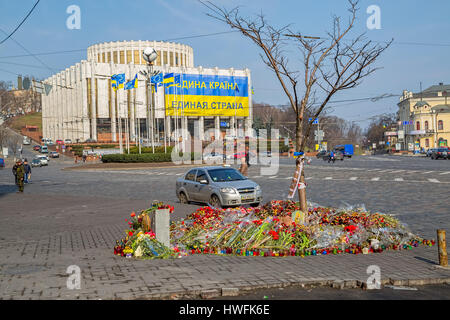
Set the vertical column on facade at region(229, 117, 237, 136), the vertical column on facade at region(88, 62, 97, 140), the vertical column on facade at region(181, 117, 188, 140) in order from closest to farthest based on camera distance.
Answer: the vertical column on facade at region(88, 62, 97, 140) < the vertical column on facade at region(181, 117, 188, 140) < the vertical column on facade at region(229, 117, 237, 136)

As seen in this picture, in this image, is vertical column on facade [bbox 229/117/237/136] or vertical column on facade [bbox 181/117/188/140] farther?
vertical column on facade [bbox 229/117/237/136]

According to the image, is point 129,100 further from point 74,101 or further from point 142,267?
point 142,267

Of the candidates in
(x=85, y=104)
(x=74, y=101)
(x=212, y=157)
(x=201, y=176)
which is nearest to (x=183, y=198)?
(x=201, y=176)

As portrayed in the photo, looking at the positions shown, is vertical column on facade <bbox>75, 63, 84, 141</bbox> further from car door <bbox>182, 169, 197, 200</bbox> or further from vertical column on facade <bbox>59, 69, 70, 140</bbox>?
car door <bbox>182, 169, 197, 200</bbox>

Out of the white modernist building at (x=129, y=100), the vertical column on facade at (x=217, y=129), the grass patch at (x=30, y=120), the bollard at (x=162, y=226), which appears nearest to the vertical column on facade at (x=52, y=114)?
the white modernist building at (x=129, y=100)

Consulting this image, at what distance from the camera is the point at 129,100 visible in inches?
3573

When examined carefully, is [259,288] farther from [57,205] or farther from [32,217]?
[57,205]

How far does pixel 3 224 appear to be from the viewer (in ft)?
45.5

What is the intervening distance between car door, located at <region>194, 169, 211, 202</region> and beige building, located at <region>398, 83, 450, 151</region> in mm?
90739

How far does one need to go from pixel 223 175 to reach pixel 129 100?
7643 cm

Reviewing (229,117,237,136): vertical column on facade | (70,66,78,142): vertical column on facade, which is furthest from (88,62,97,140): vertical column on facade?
(229,117,237,136): vertical column on facade

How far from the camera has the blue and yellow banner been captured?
87562 millimetres

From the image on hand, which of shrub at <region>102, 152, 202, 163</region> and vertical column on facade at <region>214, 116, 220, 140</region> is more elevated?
vertical column on facade at <region>214, 116, 220, 140</region>

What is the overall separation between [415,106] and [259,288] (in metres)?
107
